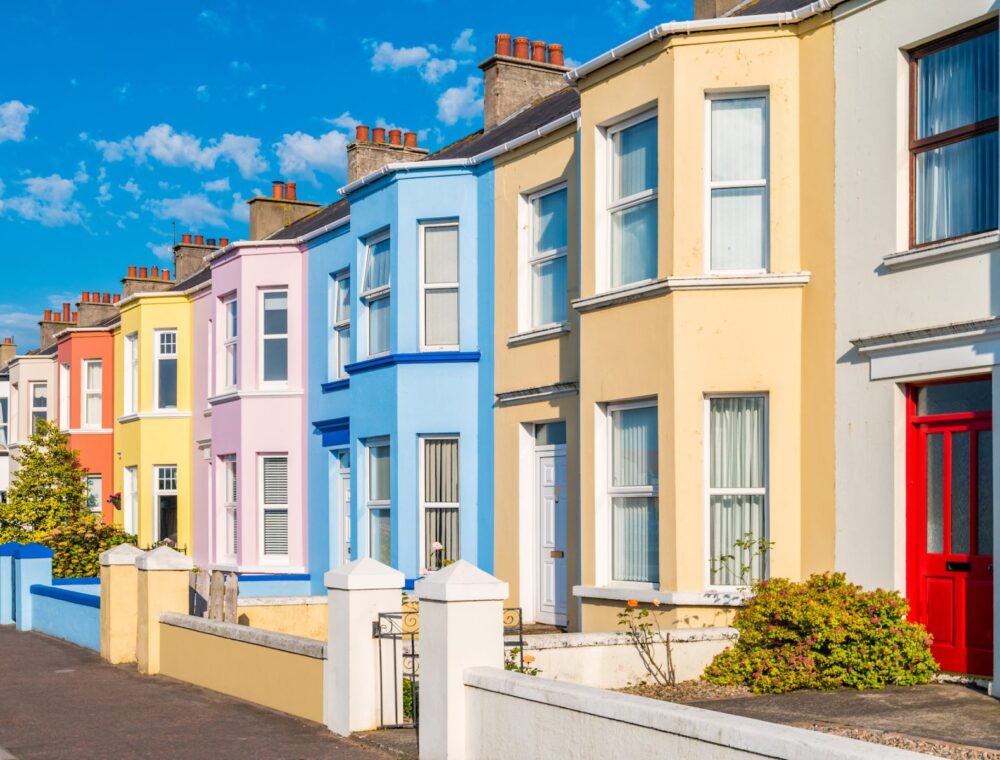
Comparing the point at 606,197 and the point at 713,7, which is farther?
the point at 713,7

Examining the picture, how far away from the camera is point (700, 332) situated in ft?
41.5

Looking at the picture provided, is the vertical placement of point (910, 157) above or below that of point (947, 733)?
above

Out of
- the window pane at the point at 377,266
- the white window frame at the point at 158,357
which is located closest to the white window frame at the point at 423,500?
the window pane at the point at 377,266

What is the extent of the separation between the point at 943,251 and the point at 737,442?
278cm

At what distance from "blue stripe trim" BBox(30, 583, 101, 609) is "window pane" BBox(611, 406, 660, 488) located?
760 cm

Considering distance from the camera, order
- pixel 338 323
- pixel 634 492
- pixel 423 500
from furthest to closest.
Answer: pixel 338 323 → pixel 423 500 → pixel 634 492

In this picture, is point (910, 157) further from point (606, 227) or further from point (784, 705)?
point (784, 705)

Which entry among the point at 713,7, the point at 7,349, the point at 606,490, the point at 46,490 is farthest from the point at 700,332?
the point at 7,349

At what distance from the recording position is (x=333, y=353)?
2102cm

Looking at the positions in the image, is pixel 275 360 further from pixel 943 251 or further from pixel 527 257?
pixel 943 251

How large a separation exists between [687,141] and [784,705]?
556 centimetres

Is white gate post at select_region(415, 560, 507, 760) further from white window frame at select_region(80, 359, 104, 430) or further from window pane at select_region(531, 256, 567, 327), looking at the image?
white window frame at select_region(80, 359, 104, 430)

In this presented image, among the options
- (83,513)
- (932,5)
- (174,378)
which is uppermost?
(932,5)

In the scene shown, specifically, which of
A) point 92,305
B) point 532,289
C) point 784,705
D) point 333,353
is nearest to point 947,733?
point 784,705
